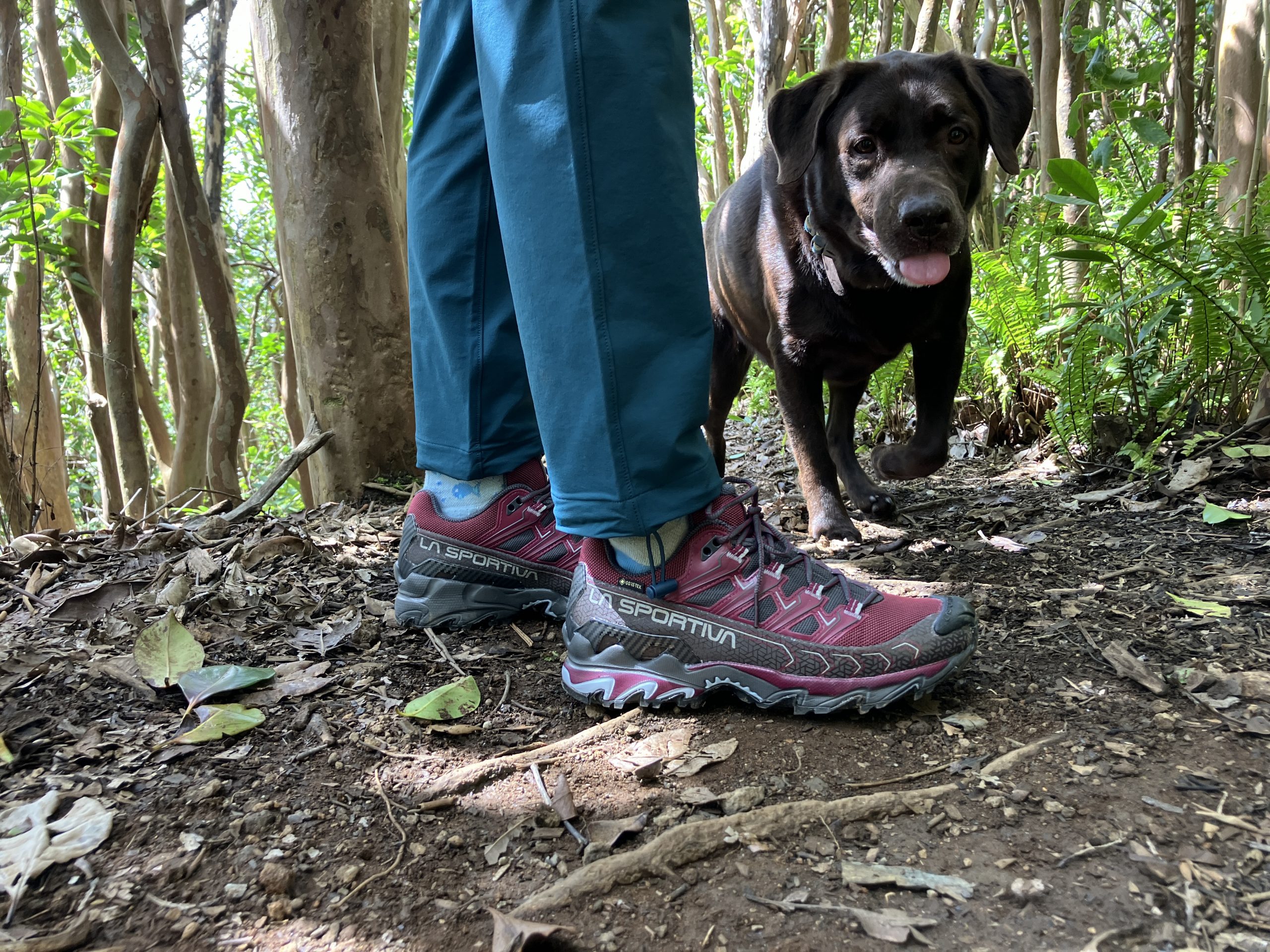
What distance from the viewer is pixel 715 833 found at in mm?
1165

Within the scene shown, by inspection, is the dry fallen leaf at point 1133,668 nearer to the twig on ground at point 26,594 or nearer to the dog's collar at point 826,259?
the dog's collar at point 826,259

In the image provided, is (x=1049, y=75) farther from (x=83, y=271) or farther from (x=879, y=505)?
(x=83, y=271)

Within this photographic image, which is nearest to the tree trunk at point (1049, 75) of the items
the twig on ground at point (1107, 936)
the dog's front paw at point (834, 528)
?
the dog's front paw at point (834, 528)

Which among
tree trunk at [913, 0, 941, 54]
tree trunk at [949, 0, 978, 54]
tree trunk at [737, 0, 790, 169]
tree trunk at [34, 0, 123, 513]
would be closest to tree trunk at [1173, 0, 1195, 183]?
tree trunk at [949, 0, 978, 54]

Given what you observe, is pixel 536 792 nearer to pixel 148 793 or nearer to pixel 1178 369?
pixel 148 793

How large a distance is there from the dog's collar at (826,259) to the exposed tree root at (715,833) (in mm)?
1728

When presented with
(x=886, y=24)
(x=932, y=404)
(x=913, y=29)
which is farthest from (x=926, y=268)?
(x=913, y=29)

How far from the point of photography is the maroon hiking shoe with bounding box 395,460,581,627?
1929mm

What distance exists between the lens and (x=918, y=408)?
296cm

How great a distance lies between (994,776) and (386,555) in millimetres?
1906

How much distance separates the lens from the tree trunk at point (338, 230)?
302 centimetres

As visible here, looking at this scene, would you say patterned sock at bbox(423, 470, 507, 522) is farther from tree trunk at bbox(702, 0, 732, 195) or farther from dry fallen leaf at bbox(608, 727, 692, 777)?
tree trunk at bbox(702, 0, 732, 195)

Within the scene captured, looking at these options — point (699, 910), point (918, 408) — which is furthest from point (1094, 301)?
point (699, 910)

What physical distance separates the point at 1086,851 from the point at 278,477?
2.77 meters
